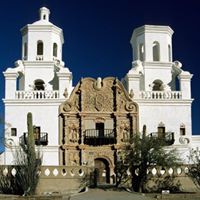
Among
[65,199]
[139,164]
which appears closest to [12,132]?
[139,164]

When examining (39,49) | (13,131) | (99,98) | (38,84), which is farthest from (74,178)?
(39,49)

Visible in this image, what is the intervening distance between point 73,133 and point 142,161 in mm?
11640

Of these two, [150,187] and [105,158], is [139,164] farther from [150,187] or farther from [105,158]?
[105,158]

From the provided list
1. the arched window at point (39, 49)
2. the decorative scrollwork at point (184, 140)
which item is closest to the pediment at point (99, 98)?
the decorative scrollwork at point (184, 140)

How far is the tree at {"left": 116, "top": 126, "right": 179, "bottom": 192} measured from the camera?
30.1 meters

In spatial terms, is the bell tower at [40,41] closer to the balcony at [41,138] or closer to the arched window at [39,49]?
the arched window at [39,49]

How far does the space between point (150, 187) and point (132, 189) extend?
1.22 m

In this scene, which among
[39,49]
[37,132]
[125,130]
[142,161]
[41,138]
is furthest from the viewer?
[39,49]

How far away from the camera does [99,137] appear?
40281 millimetres

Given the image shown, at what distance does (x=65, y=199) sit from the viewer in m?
24.9

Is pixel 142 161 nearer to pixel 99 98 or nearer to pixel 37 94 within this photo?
pixel 99 98

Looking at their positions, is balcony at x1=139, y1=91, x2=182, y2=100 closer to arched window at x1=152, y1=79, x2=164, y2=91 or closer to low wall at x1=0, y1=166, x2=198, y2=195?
arched window at x1=152, y1=79, x2=164, y2=91

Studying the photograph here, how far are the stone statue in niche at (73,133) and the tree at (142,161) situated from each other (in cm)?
953

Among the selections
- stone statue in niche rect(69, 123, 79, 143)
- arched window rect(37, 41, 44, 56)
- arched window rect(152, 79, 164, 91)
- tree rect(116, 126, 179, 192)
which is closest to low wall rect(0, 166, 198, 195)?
tree rect(116, 126, 179, 192)
